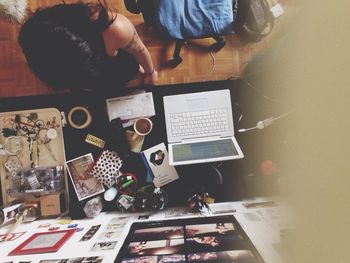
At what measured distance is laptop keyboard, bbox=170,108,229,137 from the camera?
5.01ft

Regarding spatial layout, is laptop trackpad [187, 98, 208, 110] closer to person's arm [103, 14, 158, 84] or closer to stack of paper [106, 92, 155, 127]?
stack of paper [106, 92, 155, 127]

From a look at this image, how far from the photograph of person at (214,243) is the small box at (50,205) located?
733mm

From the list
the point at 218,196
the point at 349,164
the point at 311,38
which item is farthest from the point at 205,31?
the point at 349,164

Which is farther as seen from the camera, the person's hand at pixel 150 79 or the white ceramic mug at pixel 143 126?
the person's hand at pixel 150 79

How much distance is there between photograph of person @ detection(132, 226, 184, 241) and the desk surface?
0.92 ft

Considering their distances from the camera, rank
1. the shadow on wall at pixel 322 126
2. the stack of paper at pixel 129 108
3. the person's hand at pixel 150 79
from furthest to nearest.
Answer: the person's hand at pixel 150 79 → the stack of paper at pixel 129 108 → the shadow on wall at pixel 322 126

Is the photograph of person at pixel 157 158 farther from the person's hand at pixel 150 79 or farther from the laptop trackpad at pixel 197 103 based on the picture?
the person's hand at pixel 150 79

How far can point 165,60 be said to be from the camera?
1.85 m

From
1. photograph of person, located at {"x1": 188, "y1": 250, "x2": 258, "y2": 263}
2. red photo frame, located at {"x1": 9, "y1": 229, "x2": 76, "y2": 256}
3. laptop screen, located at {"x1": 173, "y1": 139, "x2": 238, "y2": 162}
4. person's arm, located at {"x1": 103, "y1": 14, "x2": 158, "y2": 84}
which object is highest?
person's arm, located at {"x1": 103, "y1": 14, "x2": 158, "y2": 84}

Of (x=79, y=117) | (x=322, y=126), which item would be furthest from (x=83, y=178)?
(x=322, y=126)

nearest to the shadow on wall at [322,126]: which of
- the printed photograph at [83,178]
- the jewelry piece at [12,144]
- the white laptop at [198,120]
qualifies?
the white laptop at [198,120]

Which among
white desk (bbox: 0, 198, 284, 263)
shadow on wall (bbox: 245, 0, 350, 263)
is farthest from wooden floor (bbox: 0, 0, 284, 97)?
shadow on wall (bbox: 245, 0, 350, 263)

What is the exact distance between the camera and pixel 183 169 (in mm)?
1564

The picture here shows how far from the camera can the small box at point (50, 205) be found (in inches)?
59.8
